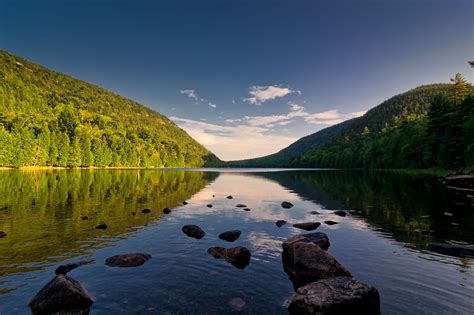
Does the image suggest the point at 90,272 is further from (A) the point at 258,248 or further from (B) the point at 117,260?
(A) the point at 258,248

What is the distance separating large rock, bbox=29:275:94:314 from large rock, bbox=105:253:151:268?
460 centimetres

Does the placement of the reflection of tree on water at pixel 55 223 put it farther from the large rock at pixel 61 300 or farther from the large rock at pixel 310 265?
the large rock at pixel 310 265

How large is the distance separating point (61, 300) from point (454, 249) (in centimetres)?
2399

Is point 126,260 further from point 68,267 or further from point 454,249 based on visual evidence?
point 454,249

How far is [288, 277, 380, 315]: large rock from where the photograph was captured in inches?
428

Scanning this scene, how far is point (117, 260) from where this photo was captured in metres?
16.7

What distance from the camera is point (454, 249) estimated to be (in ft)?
61.5

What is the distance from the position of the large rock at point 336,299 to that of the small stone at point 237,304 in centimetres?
205

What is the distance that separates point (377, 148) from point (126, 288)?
604ft

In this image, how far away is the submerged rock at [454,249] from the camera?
1827cm

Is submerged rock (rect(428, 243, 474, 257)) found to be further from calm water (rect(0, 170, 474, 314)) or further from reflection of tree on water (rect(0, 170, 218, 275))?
reflection of tree on water (rect(0, 170, 218, 275))

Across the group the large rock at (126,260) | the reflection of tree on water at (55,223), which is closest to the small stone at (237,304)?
the large rock at (126,260)

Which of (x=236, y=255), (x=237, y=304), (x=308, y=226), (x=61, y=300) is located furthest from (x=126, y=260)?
(x=308, y=226)

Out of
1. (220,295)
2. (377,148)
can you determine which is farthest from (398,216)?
(377,148)
